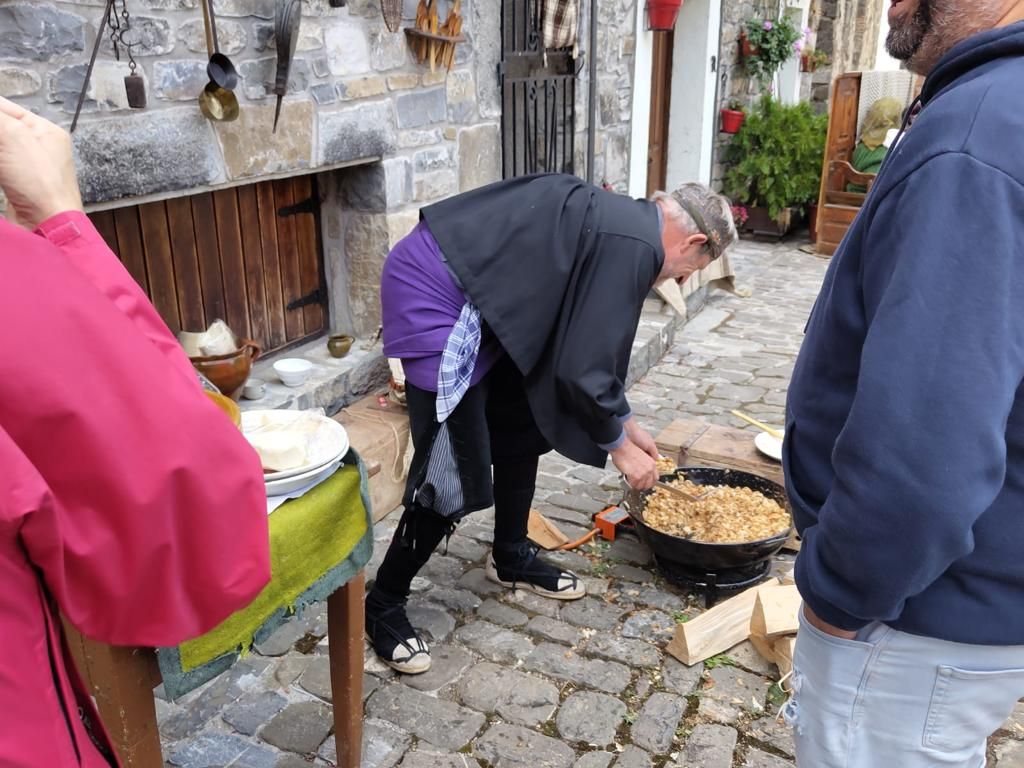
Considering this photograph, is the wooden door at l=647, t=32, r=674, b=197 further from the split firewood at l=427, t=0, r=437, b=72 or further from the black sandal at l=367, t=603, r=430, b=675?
the black sandal at l=367, t=603, r=430, b=675

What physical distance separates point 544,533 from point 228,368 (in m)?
1.42

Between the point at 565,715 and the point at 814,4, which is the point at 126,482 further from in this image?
the point at 814,4

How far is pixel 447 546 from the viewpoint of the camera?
3.57 metres

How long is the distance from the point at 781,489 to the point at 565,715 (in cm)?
131

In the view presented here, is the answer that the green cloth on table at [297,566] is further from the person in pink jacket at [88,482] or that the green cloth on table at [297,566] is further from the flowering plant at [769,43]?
the flowering plant at [769,43]

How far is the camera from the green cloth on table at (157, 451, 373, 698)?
1.74 meters

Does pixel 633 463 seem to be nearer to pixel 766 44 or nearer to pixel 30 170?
pixel 30 170

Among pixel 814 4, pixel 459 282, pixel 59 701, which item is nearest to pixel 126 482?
pixel 59 701

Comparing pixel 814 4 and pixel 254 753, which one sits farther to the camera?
pixel 814 4

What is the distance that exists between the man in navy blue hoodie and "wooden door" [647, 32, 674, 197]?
7.16 meters

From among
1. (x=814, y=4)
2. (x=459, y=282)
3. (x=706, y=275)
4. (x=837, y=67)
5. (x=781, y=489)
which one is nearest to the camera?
(x=459, y=282)

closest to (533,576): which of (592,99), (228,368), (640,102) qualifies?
(228,368)

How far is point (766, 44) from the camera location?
Answer: 30.3 ft

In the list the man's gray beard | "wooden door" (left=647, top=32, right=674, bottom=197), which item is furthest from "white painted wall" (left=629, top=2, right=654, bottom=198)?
the man's gray beard
